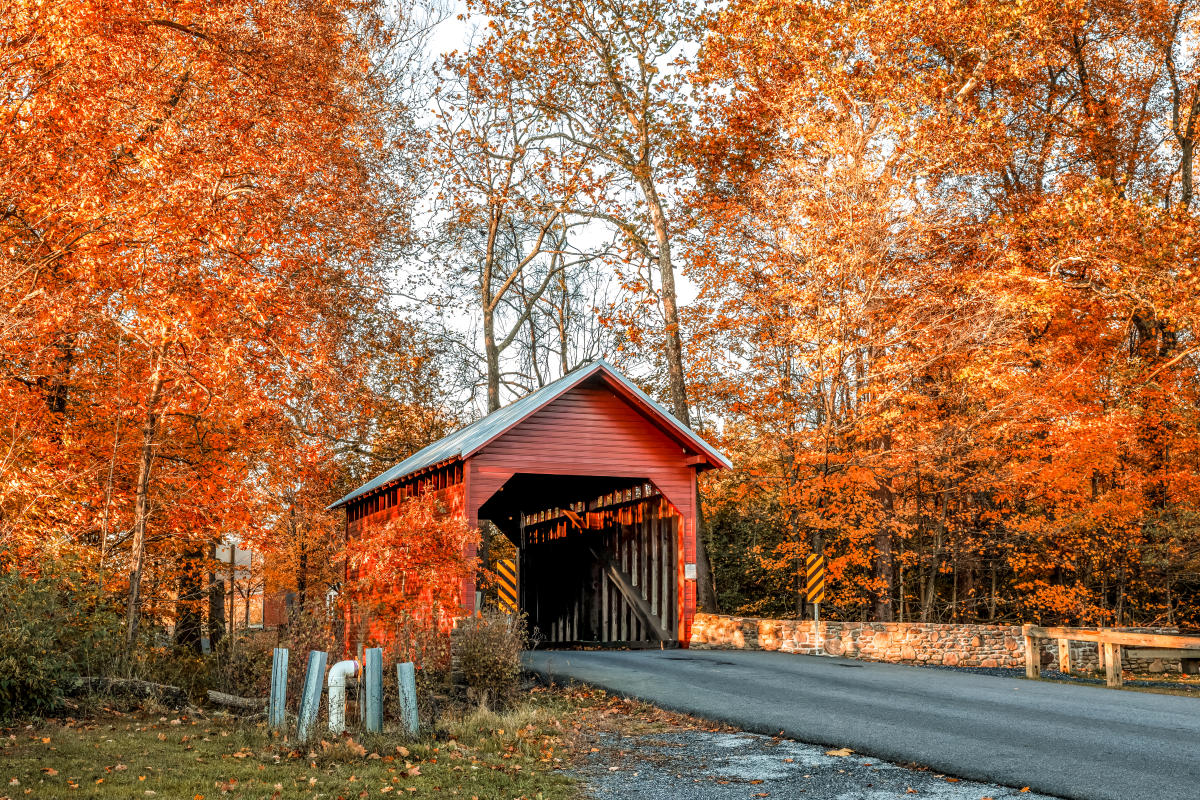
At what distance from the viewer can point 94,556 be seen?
41.2 ft

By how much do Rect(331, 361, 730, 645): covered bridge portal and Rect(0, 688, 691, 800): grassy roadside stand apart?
4955mm

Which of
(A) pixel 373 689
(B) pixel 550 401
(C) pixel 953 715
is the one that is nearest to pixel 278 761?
(A) pixel 373 689

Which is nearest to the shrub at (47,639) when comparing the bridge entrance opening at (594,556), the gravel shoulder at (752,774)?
the gravel shoulder at (752,774)

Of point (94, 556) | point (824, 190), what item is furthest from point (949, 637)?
point (94, 556)

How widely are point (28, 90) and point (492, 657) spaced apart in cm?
923

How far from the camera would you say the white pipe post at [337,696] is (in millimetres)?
7938

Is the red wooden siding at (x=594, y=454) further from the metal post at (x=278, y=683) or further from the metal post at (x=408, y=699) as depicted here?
the metal post at (x=408, y=699)

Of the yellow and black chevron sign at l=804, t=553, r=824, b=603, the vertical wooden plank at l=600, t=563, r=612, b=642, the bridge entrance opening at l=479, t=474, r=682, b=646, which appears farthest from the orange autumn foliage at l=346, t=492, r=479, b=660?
the vertical wooden plank at l=600, t=563, r=612, b=642

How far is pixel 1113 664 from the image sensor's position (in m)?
12.4

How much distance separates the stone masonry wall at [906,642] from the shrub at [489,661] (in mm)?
7220

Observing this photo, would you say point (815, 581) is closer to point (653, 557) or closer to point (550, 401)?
point (653, 557)

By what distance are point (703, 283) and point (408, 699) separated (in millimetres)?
16997

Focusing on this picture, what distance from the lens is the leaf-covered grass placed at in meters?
6.30

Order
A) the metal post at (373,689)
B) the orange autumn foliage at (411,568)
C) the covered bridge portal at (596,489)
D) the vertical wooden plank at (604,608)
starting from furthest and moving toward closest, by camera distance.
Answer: the vertical wooden plank at (604,608)
the covered bridge portal at (596,489)
the orange autumn foliage at (411,568)
the metal post at (373,689)
